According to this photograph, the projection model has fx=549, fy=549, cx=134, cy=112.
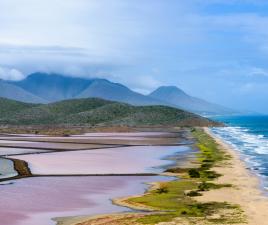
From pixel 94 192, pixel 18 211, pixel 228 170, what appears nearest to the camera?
pixel 18 211

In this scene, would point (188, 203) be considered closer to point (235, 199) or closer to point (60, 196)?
point (235, 199)

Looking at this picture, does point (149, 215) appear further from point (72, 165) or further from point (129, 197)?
point (72, 165)

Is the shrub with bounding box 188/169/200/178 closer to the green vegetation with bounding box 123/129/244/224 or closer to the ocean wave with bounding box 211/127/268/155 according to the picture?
the green vegetation with bounding box 123/129/244/224

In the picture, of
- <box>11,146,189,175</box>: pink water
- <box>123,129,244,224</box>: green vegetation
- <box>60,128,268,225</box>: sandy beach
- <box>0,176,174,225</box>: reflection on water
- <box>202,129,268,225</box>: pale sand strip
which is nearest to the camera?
<box>60,128,268,225</box>: sandy beach

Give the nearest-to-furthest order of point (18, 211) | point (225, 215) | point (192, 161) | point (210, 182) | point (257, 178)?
point (225, 215), point (18, 211), point (210, 182), point (257, 178), point (192, 161)

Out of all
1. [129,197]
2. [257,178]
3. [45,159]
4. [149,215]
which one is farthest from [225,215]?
[45,159]

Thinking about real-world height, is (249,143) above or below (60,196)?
above

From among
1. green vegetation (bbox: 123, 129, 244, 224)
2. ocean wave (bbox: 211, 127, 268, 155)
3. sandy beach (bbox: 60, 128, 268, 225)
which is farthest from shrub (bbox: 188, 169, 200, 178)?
ocean wave (bbox: 211, 127, 268, 155)

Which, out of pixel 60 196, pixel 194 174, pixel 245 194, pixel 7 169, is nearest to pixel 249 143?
pixel 194 174
